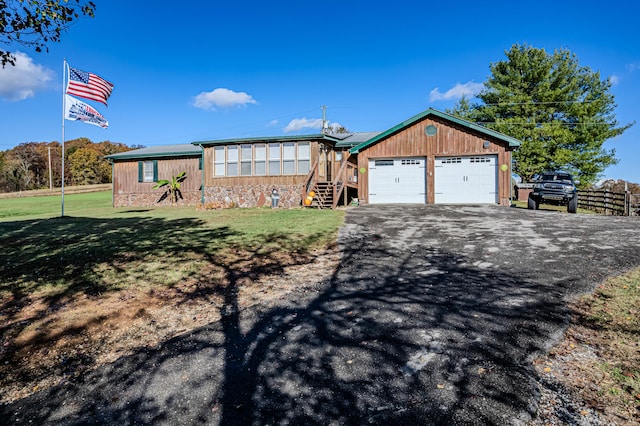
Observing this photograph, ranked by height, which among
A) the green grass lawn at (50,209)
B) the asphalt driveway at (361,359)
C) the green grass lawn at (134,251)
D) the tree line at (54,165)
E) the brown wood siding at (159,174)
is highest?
the tree line at (54,165)

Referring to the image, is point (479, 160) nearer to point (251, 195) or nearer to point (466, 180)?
point (466, 180)

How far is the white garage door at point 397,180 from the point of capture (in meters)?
18.2

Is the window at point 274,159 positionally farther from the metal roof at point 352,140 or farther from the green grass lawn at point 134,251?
the green grass lawn at point 134,251

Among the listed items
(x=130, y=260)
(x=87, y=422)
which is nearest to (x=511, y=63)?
(x=130, y=260)

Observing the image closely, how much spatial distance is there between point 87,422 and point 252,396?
1168 mm

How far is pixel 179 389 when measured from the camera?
112 inches

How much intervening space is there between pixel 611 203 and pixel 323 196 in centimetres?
1295

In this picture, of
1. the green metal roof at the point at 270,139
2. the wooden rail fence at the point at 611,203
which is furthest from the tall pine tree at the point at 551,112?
the green metal roof at the point at 270,139

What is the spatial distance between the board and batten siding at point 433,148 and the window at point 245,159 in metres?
6.17

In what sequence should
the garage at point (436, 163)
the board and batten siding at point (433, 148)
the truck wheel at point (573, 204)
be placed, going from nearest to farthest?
the truck wheel at point (573, 204)
the board and batten siding at point (433, 148)
the garage at point (436, 163)

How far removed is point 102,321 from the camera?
13.9 ft

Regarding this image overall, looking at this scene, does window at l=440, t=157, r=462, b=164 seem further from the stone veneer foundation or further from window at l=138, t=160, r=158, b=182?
window at l=138, t=160, r=158, b=182

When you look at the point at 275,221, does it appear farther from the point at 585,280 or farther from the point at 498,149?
the point at 498,149

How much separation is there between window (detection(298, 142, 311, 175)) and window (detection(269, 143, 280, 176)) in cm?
124
